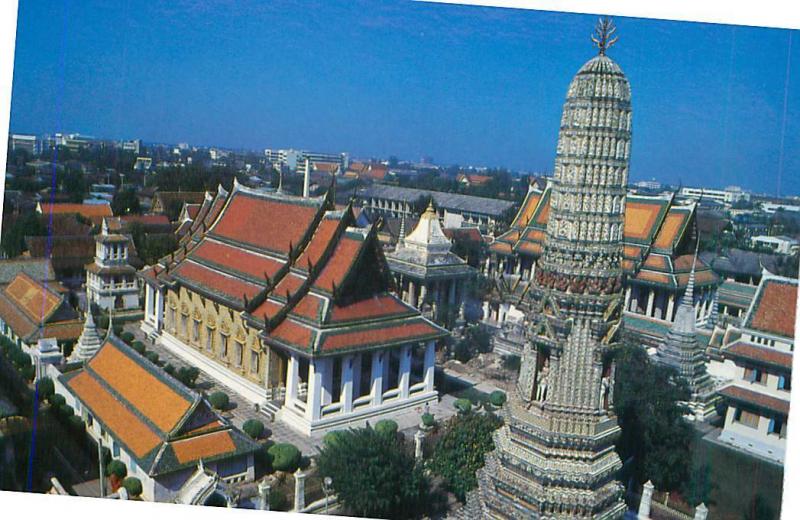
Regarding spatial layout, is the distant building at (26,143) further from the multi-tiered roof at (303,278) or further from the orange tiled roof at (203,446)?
the orange tiled roof at (203,446)

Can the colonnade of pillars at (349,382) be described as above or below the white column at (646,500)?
above

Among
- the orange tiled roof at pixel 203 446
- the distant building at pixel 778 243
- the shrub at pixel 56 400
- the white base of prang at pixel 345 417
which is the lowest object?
the white base of prang at pixel 345 417

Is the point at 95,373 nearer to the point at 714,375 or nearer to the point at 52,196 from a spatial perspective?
the point at 52,196

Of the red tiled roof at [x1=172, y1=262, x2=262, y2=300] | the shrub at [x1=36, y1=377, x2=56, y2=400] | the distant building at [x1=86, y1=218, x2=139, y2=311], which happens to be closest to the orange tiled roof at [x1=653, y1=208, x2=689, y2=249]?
the red tiled roof at [x1=172, y1=262, x2=262, y2=300]

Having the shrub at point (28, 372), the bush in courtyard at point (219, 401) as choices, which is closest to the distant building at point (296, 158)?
the bush in courtyard at point (219, 401)

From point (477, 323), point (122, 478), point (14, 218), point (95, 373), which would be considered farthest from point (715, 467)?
point (14, 218)

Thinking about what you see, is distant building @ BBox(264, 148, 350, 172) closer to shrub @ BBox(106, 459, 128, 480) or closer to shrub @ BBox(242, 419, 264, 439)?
shrub @ BBox(242, 419, 264, 439)

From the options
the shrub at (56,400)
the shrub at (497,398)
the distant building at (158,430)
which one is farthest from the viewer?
the shrub at (497,398)
